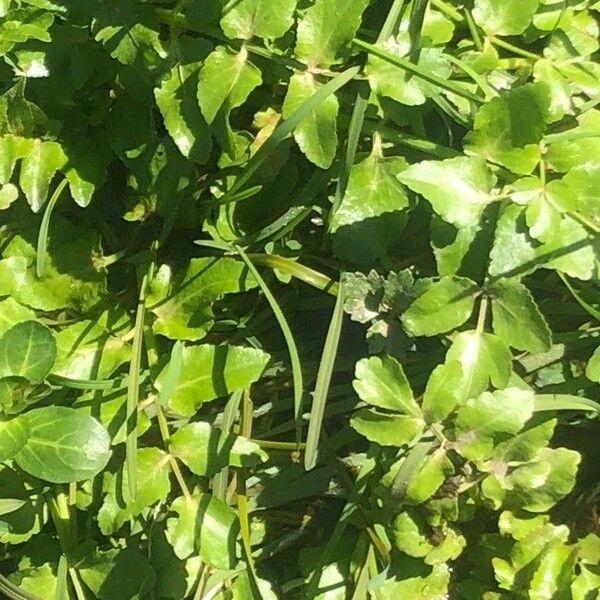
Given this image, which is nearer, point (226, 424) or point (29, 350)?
point (29, 350)

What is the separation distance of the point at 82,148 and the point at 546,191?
20.2 inches

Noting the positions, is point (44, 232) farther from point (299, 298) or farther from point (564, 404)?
point (564, 404)

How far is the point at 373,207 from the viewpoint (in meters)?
0.97

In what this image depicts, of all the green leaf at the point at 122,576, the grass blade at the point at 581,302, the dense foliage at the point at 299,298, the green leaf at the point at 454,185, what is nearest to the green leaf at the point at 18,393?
the dense foliage at the point at 299,298

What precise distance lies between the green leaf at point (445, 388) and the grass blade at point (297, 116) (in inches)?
10.9

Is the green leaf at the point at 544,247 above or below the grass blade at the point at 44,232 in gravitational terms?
above

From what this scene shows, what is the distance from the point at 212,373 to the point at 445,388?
26 cm

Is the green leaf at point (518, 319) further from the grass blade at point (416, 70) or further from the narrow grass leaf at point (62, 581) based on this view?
the narrow grass leaf at point (62, 581)

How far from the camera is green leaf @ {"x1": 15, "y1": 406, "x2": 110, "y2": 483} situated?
3.02 feet

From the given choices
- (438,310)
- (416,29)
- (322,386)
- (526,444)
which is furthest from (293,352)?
(416,29)

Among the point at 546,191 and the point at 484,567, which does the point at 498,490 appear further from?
the point at 546,191

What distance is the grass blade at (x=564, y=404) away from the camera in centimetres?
97

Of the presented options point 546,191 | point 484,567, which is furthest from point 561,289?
point 484,567

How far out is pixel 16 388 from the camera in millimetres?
935
